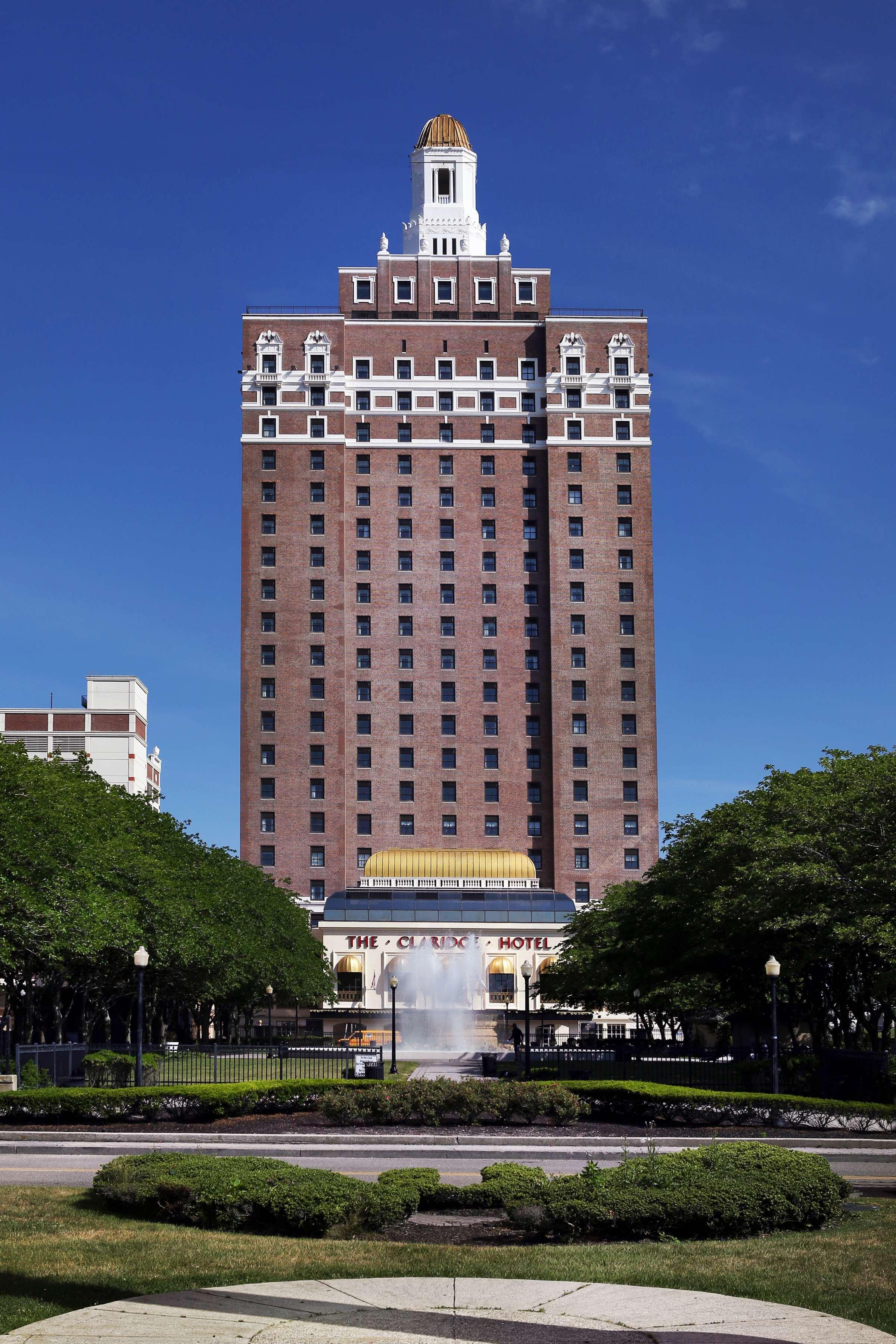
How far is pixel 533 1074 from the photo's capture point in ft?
132

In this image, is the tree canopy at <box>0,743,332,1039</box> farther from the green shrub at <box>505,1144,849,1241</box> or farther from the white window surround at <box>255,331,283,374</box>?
the white window surround at <box>255,331,283,374</box>

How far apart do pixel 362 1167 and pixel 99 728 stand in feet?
423

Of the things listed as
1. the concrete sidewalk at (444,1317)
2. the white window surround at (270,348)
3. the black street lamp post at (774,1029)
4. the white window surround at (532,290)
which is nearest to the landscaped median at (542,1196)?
the concrete sidewalk at (444,1317)

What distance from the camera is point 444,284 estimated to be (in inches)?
4653

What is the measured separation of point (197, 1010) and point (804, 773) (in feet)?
163

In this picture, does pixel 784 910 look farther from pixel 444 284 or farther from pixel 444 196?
pixel 444 196

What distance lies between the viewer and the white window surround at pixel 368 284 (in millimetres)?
117688

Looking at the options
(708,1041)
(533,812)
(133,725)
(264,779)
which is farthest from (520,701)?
(133,725)

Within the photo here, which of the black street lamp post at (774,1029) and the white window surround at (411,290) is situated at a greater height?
the white window surround at (411,290)

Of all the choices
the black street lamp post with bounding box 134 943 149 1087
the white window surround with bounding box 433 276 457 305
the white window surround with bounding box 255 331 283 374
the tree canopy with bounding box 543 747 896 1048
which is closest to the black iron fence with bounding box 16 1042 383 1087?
the black street lamp post with bounding box 134 943 149 1087

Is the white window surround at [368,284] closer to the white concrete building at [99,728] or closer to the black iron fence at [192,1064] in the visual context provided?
the white concrete building at [99,728]

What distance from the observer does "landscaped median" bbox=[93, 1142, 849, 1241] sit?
52.3ft

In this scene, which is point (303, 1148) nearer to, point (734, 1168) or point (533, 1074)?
point (734, 1168)

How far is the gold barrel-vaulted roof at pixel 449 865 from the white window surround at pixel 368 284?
47664mm
